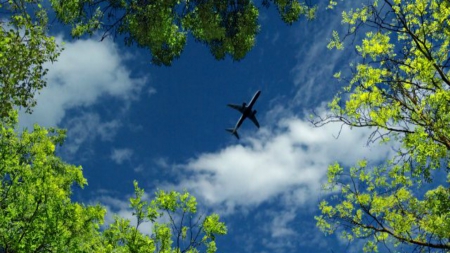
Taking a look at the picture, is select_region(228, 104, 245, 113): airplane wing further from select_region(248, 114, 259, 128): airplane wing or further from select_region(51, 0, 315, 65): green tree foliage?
select_region(51, 0, 315, 65): green tree foliage

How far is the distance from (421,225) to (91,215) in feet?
34.1

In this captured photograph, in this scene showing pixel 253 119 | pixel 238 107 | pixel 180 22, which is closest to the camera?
pixel 180 22

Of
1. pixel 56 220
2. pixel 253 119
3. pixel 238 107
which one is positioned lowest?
pixel 56 220

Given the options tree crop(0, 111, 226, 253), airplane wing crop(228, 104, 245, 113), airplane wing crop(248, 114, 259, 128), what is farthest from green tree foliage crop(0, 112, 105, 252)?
airplane wing crop(248, 114, 259, 128)

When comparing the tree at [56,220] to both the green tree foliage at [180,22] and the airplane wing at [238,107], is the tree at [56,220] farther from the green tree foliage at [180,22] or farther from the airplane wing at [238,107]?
the airplane wing at [238,107]

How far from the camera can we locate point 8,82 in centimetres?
1273

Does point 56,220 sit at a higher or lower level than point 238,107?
lower

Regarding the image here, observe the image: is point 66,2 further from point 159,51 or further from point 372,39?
point 372,39

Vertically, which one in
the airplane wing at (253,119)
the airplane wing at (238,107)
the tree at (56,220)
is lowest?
the tree at (56,220)

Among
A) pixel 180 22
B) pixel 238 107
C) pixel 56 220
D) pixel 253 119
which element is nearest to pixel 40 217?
pixel 56 220

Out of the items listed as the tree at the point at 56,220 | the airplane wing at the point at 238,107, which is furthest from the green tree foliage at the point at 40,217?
the airplane wing at the point at 238,107

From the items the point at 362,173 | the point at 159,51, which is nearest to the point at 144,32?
the point at 159,51

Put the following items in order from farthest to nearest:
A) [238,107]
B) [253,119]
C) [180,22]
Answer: [253,119]
[238,107]
[180,22]

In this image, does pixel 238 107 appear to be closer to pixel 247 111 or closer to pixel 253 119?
pixel 247 111
